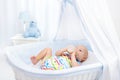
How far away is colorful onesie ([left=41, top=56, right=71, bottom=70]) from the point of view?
1708 millimetres

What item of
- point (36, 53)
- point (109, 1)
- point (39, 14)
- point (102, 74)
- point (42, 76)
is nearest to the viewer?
point (42, 76)

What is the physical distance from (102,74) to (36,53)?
0.75 meters

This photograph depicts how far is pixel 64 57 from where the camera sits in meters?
1.88

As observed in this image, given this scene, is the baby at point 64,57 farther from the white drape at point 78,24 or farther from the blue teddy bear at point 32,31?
the blue teddy bear at point 32,31

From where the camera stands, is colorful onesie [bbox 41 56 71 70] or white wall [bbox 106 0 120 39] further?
white wall [bbox 106 0 120 39]

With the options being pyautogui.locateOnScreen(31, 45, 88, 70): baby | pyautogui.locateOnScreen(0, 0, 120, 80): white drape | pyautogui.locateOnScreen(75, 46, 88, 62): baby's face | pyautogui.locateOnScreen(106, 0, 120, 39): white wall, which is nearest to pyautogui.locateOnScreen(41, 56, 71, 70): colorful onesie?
pyautogui.locateOnScreen(31, 45, 88, 70): baby

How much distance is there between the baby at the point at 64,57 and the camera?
177cm

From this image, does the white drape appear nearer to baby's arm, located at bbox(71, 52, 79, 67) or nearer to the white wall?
baby's arm, located at bbox(71, 52, 79, 67)

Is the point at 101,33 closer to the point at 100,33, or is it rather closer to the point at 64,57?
the point at 100,33

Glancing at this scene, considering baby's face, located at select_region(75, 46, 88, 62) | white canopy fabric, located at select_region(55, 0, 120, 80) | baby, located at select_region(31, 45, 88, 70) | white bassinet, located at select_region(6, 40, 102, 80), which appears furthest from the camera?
baby's face, located at select_region(75, 46, 88, 62)

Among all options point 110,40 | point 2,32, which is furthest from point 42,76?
point 2,32

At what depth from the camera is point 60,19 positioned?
214 cm

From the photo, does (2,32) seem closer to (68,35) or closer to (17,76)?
(68,35)

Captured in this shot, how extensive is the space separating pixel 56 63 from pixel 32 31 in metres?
1.16
